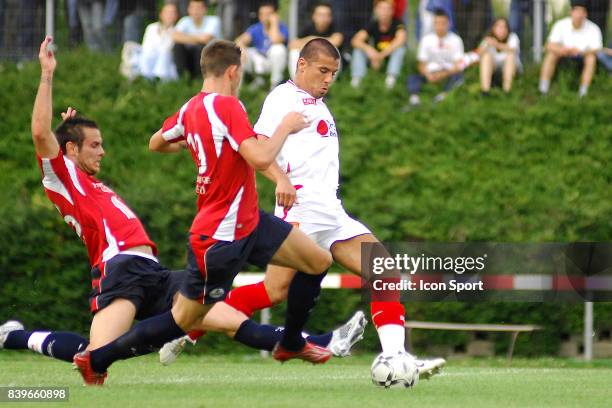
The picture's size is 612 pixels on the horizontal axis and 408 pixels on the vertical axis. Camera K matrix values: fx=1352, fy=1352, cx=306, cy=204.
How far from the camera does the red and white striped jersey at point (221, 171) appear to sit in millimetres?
8469

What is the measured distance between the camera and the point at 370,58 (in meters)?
19.1

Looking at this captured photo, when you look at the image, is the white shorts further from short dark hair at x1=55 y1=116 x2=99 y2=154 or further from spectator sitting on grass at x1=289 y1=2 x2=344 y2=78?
spectator sitting on grass at x1=289 y1=2 x2=344 y2=78

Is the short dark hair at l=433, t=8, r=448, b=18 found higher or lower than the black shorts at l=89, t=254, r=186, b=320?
higher

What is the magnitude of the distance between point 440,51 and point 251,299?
9556 mm

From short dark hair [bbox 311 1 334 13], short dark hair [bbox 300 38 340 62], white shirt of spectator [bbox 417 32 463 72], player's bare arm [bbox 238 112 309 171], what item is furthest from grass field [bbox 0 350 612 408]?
short dark hair [bbox 311 1 334 13]

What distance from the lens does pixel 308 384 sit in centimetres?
974

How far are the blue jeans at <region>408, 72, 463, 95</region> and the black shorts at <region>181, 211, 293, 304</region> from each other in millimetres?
10578

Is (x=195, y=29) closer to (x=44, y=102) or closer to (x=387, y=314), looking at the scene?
(x=44, y=102)

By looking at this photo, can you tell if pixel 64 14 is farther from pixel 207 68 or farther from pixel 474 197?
pixel 207 68

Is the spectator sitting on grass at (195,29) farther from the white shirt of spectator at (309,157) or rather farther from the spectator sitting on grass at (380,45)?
the white shirt of spectator at (309,157)

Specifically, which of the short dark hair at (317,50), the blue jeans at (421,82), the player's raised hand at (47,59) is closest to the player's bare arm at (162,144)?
the player's raised hand at (47,59)

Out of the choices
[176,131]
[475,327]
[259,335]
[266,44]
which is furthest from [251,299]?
[266,44]

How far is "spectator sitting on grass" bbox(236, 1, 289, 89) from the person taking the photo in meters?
19.0

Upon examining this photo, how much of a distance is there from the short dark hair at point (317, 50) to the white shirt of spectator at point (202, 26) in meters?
9.14
